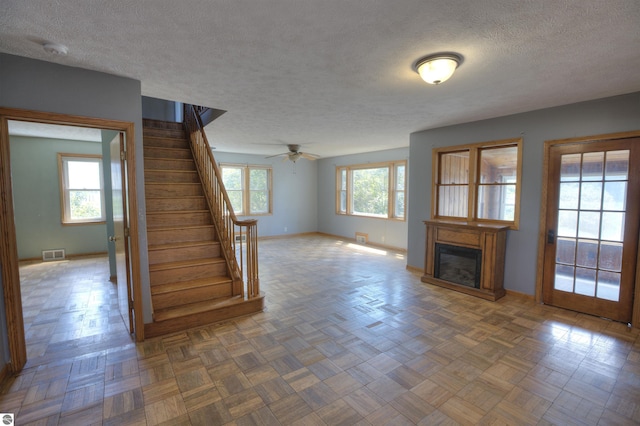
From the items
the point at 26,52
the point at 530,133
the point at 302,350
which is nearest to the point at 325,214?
the point at 530,133

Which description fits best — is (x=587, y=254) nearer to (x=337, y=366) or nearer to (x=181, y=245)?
(x=337, y=366)

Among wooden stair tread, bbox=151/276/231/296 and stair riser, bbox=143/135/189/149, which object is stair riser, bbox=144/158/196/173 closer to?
stair riser, bbox=143/135/189/149

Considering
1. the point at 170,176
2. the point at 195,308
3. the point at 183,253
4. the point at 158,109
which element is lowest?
the point at 195,308

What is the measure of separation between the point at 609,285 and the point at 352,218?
209 inches

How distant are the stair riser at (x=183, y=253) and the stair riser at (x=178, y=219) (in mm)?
374

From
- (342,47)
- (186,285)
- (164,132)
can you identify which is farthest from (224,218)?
(342,47)

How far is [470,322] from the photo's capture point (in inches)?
123

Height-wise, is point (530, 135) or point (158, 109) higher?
point (158, 109)

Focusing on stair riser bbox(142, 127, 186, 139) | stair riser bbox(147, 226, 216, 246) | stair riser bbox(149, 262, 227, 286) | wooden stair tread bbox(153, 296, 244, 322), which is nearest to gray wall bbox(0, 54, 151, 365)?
wooden stair tread bbox(153, 296, 244, 322)

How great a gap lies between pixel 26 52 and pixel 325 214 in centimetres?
722

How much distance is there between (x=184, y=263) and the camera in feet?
11.1

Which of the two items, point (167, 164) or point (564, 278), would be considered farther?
point (167, 164)

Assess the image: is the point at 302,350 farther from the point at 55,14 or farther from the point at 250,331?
the point at 55,14

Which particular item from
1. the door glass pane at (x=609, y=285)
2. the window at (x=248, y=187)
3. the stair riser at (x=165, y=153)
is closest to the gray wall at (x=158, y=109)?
the window at (x=248, y=187)
